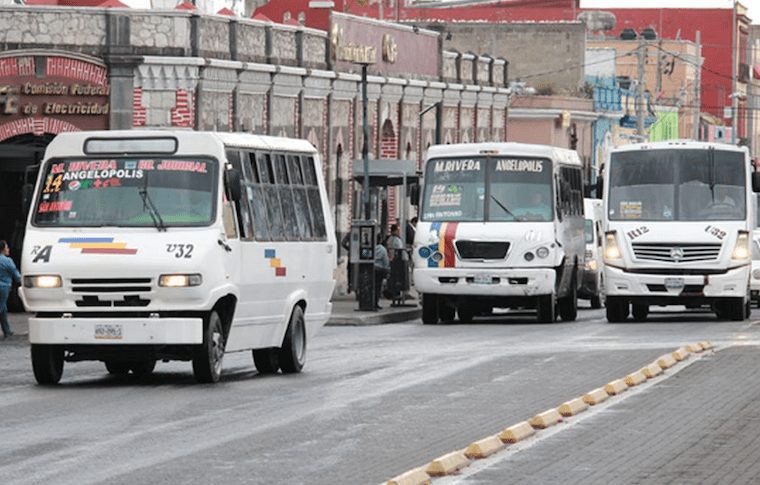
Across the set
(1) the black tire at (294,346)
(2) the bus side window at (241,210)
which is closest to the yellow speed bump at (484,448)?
(2) the bus side window at (241,210)

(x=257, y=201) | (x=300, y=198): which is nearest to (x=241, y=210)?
(x=257, y=201)

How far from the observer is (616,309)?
1500 inches

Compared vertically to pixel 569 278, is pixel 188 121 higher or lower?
higher

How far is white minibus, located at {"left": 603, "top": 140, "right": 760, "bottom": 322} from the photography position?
122 feet

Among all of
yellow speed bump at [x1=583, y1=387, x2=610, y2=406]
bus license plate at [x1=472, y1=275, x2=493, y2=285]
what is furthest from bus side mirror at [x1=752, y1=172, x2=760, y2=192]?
yellow speed bump at [x1=583, y1=387, x2=610, y2=406]

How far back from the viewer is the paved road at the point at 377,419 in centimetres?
1450

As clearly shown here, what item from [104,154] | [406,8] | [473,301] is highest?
[406,8]

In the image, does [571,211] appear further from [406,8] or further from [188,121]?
[406,8]

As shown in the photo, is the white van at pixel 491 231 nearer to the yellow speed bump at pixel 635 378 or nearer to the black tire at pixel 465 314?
the black tire at pixel 465 314

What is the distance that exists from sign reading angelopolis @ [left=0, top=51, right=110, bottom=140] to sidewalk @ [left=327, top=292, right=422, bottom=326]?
6.27m

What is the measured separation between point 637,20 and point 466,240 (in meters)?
90.1

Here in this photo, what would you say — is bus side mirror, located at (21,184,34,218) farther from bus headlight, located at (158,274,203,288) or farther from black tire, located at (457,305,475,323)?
black tire, located at (457,305,475,323)

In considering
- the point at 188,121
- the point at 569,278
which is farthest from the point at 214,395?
the point at 188,121

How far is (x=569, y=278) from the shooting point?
39.8 meters
